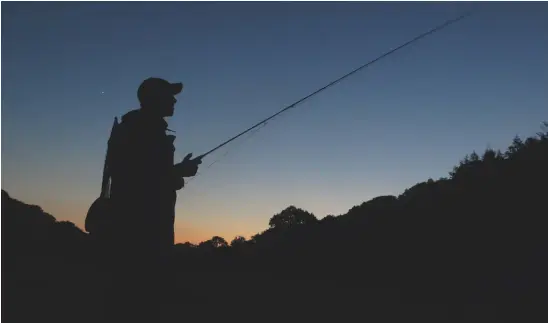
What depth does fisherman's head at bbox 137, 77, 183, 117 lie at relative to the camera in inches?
129

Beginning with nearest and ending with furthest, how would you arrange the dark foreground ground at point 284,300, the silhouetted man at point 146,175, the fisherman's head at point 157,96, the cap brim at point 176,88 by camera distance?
the silhouetted man at point 146,175, the fisherman's head at point 157,96, the cap brim at point 176,88, the dark foreground ground at point 284,300

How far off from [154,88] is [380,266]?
26.6 feet

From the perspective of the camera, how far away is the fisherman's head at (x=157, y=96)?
3271 millimetres

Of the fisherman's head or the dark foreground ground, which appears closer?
the fisherman's head

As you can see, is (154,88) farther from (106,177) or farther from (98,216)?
(98,216)

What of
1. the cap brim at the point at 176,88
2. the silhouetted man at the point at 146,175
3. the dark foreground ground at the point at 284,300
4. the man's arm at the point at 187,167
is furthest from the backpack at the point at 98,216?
the dark foreground ground at the point at 284,300

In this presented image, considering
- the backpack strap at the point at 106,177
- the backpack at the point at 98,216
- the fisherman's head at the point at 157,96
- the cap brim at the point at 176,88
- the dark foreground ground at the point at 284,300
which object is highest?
the cap brim at the point at 176,88

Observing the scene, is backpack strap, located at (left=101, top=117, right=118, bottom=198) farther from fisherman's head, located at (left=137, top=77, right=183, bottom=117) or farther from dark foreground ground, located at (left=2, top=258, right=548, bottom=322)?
dark foreground ground, located at (left=2, top=258, right=548, bottom=322)

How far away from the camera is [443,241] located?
9633mm

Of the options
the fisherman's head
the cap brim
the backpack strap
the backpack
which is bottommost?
the backpack

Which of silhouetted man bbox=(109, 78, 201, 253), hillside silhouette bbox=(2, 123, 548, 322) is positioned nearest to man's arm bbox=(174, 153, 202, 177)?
silhouetted man bbox=(109, 78, 201, 253)

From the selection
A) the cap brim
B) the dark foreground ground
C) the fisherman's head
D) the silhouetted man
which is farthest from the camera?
the dark foreground ground

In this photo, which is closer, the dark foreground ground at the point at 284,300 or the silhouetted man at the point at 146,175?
the silhouetted man at the point at 146,175

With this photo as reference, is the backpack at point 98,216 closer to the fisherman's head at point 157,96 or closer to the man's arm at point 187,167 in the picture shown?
the man's arm at point 187,167
